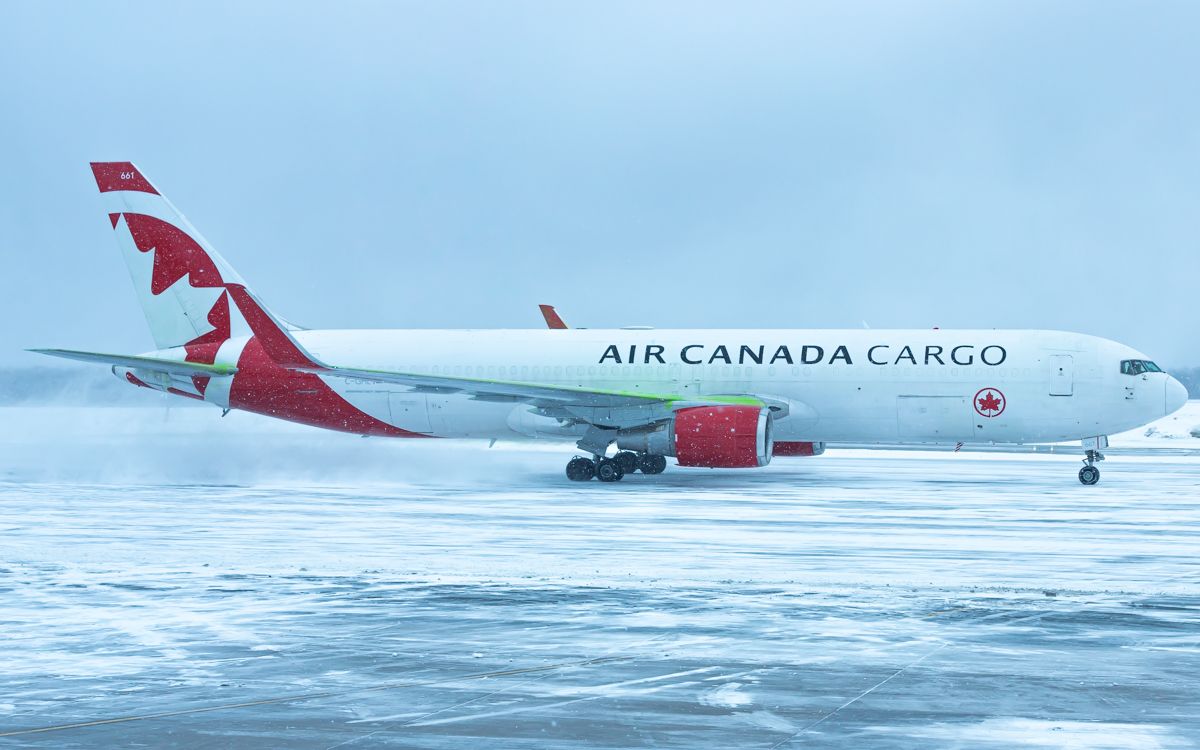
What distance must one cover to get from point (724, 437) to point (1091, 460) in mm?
8178

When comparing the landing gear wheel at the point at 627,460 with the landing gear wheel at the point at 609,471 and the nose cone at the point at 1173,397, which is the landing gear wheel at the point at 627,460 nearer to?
the landing gear wheel at the point at 609,471

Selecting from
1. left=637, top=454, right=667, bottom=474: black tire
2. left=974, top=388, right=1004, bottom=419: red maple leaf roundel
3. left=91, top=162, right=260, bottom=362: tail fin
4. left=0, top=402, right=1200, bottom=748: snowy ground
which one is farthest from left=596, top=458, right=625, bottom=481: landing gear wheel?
left=91, top=162, right=260, bottom=362: tail fin

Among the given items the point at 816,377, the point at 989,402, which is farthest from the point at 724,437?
the point at 989,402

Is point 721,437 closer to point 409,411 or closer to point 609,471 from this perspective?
point 609,471

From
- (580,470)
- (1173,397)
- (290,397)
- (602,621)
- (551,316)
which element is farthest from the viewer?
(551,316)

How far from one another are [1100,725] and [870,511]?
14.3 metres

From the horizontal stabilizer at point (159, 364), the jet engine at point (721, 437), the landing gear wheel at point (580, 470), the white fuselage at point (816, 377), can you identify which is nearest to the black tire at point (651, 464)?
the white fuselage at point (816, 377)

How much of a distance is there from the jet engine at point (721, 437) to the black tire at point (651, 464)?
2.53 metres

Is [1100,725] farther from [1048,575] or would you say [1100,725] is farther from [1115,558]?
[1115,558]

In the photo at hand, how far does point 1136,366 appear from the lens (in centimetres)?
2972

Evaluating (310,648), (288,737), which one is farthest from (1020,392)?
(288,737)

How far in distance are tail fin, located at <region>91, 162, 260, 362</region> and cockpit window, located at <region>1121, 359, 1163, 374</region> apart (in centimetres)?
2145

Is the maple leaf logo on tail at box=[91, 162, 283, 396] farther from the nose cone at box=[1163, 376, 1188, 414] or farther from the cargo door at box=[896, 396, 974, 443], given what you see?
the nose cone at box=[1163, 376, 1188, 414]

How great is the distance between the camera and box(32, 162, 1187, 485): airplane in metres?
29.5
